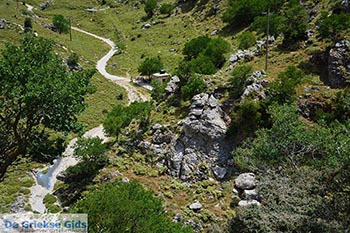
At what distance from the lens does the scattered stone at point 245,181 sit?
101 feet

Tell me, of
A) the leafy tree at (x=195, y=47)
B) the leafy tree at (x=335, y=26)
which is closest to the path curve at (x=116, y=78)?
the leafy tree at (x=195, y=47)

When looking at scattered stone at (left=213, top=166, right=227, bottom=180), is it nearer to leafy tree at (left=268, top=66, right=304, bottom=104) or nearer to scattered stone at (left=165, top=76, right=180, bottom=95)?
leafy tree at (left=268, top=66, right=304, bottom=104)

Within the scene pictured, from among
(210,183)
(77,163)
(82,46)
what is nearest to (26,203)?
(77,163)

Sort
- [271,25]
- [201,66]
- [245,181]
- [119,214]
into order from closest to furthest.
Result: [119,214], [245,181], [201,66], [271,25]

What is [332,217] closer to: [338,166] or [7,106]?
[338,166]

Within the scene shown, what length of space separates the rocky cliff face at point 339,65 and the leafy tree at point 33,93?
95.9ft

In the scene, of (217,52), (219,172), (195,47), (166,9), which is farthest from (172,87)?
(166,9)

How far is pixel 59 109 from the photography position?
1630 centimetres

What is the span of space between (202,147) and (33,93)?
74.2 ft

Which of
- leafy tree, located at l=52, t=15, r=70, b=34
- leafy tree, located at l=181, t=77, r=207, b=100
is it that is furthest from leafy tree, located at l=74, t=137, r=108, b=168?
leafy tree, located at l=52, t=15, r=70, b=34

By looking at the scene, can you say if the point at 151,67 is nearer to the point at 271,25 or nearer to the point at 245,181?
the point at 271,25

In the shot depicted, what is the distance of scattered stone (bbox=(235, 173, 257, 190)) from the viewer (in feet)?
101

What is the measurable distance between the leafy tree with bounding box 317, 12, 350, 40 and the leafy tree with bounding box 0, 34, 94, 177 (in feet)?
108

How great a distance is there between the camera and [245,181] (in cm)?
3131
